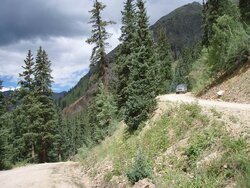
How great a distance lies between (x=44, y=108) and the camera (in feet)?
150

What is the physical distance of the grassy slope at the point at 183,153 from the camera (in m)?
11.8

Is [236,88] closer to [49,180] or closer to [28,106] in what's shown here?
[49,180]

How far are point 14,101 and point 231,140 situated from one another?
129 ft

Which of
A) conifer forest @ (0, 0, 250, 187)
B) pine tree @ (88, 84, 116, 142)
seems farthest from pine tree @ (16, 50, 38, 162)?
pine tree @ (88, 84, 116, 142)

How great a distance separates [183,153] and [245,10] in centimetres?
2142

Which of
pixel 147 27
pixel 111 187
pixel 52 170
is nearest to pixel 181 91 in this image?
pixel 147 27

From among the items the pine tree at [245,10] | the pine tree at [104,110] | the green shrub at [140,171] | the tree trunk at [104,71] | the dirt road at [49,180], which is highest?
the pine tree at [245,10]

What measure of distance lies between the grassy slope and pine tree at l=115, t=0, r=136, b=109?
14316 millimetres

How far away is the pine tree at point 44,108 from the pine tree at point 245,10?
955 inches

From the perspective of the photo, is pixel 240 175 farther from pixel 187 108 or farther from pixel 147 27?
pixel 147 27

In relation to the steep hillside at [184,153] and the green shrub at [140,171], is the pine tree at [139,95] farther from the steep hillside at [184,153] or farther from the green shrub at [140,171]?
the green shrub at [140,171]

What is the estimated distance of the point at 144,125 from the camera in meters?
22.8

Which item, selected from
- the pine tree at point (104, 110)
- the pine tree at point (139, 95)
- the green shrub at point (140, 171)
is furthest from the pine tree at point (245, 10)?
the green shrub at point (140, 171)

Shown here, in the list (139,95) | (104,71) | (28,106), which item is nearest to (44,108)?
(28,106)
